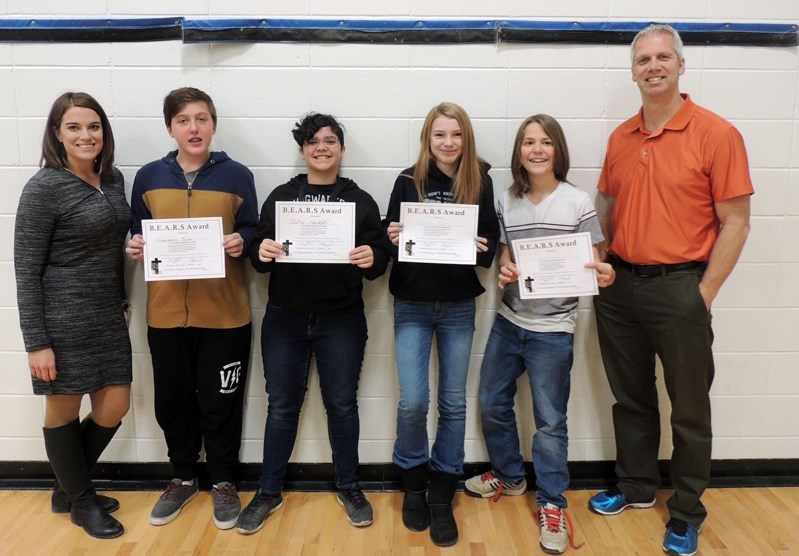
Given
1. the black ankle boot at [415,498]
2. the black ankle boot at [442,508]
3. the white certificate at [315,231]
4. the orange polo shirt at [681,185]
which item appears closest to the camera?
the orange polo shirt at [681,185]

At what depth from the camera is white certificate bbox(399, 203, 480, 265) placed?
2309mm

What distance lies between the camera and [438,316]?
8.07 ft

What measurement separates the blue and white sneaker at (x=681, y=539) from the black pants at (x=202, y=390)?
1.85 meters

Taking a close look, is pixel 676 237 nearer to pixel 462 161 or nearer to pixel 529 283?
pixel 529 283

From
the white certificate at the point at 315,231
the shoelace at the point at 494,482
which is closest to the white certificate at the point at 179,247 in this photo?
the white certificate at the point at 315,231

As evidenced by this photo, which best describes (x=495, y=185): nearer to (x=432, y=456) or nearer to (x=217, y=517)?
(x=432, y=456)

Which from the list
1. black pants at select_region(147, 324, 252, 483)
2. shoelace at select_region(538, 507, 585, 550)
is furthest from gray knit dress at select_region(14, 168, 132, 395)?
shoelace at select_region(538, 507, 585, 550)

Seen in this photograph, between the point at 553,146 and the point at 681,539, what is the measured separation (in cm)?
164

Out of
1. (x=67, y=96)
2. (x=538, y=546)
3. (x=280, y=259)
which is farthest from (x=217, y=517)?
(x=67, y=96)

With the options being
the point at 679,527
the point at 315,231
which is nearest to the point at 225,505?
the point at 315,231

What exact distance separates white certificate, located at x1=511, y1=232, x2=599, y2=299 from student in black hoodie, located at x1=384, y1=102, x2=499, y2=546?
0.53 feet

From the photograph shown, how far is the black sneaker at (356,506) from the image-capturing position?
99.4 inches

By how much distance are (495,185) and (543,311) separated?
620 millimetres

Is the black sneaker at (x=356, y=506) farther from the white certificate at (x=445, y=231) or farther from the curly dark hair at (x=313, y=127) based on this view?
the curly dark hair at (x=313, y=127)
